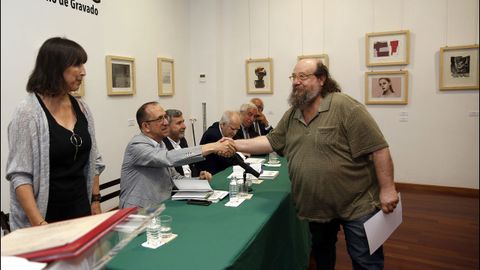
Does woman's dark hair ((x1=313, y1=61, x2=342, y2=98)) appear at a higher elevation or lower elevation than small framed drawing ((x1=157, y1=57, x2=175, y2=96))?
lower

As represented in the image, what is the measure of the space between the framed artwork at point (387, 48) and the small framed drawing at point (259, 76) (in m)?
1.68

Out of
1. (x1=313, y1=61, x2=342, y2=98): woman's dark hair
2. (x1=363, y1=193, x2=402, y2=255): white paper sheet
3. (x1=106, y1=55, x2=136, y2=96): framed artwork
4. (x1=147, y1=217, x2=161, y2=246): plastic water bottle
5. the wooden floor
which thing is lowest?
the wooden floor

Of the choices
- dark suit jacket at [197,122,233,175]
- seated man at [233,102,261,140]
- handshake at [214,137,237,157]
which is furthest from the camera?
seated man at [233,102,261,140]

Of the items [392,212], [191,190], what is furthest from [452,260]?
[191,190]

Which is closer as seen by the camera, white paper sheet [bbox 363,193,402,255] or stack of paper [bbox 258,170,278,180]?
white paper sheet [bbox 363,193,402,255]

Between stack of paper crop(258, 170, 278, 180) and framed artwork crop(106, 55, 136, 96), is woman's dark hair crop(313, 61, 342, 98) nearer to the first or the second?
stack of paper crop(258, 170, 278, 180)

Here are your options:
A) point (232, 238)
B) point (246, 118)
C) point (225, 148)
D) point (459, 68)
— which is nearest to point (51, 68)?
point (232, 238)

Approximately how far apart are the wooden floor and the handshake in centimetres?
146

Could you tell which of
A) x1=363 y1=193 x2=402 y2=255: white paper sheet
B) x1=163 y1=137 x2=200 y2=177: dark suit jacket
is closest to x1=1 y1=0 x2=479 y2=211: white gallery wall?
x1=163 y1=137 x2=200 y2=177: dark suit jacket

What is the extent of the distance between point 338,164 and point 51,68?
5.03 ft

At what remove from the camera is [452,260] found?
3.31 metres

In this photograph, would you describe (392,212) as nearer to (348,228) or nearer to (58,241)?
(348,228)

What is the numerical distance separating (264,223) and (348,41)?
4676 millimetres

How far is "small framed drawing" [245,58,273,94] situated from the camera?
6.64 m
